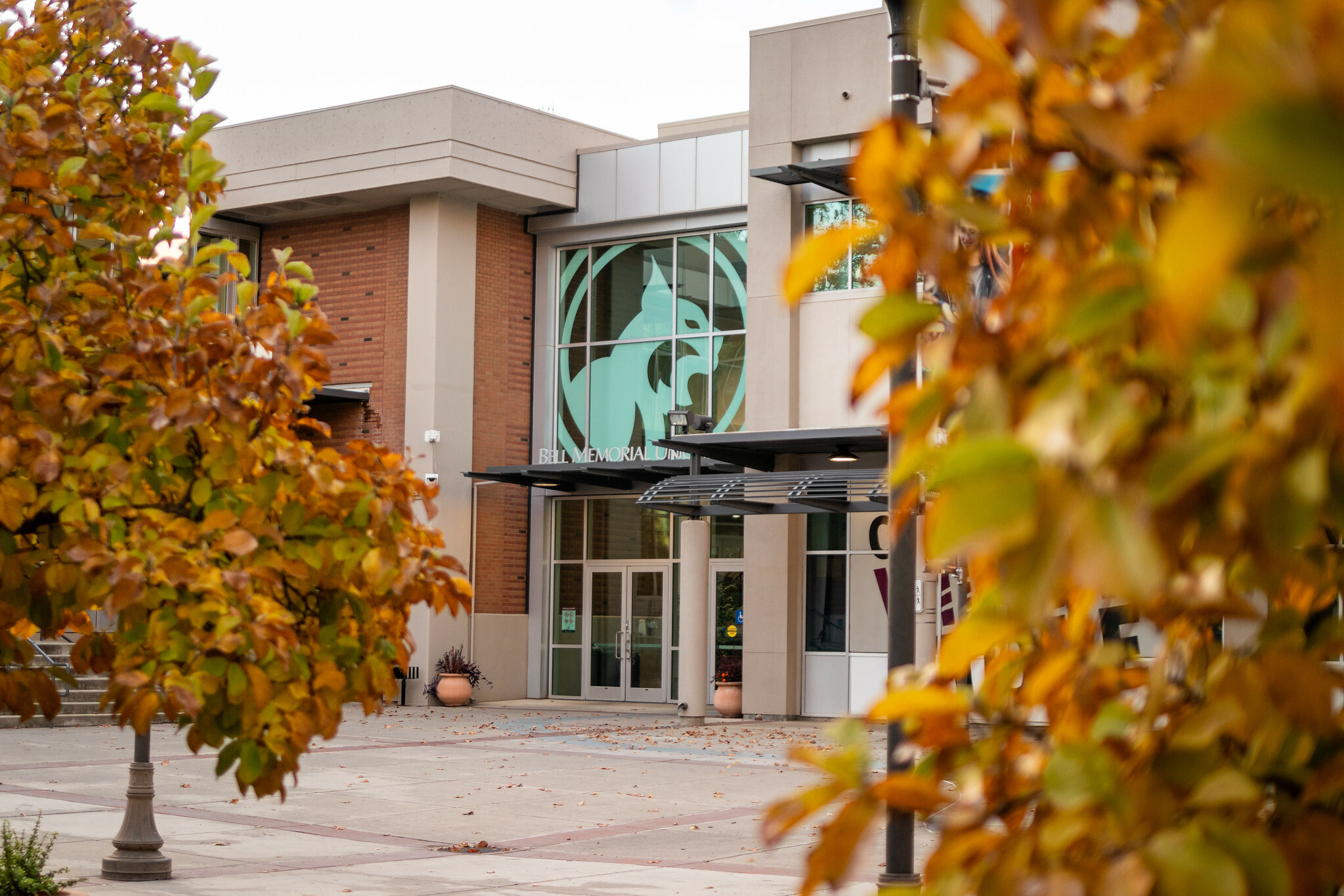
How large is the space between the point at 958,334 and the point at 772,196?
24.8 m

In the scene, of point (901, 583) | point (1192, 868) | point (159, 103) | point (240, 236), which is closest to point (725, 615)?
point (240, 236)

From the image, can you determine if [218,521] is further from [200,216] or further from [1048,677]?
[1048,677]

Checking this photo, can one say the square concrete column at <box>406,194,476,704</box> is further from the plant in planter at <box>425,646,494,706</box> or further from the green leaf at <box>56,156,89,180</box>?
the green leaf at <box>56,156,89,180</box>

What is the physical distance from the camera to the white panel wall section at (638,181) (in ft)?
95.3

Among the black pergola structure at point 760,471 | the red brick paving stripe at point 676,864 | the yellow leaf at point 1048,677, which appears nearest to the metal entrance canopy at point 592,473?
the black pergola structure at point 760,471

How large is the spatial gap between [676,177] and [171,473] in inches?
→ 980

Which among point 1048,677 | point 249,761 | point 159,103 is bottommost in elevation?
point 249,761

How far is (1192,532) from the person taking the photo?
1.29 m

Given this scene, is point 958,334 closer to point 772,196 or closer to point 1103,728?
point 1103,728

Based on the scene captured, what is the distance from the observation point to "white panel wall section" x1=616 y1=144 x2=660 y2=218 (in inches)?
1144

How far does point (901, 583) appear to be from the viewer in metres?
7.50

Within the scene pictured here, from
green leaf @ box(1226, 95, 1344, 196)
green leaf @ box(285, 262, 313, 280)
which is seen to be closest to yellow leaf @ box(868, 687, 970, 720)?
green leaf @ box(1226, 95, 1344, 196)

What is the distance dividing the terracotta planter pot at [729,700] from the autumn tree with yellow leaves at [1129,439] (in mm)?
24445

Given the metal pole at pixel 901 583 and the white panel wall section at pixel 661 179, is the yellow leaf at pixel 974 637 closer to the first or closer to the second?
the metal pole at pixel 901 583
